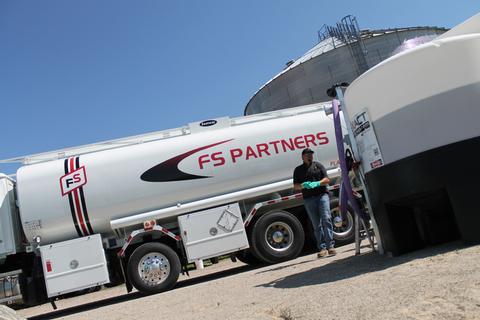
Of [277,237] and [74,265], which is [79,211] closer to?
[74,265]

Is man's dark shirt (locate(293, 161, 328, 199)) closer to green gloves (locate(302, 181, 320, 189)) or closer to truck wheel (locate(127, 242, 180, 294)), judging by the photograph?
green gloves (locate(302, 181, 320, 189))

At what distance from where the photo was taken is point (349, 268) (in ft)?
17.8

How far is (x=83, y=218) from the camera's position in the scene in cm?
883

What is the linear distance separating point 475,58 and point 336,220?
214 inches

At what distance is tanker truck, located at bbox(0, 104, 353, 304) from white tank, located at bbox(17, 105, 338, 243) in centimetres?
2

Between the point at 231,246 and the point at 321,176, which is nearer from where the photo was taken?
the point at 321,176

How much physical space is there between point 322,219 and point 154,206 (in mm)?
3440

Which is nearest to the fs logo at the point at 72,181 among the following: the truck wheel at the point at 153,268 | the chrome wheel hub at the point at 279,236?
the truck wheel at the point at 153,268

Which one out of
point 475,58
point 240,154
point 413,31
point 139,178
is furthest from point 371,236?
point 413,31

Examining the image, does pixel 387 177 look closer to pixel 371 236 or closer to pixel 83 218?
pixel 371 236

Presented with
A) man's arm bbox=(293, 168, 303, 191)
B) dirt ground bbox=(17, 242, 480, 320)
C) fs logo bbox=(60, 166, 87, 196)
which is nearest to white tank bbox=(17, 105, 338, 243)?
fs logo bbox=(60, 166, 87, 196)

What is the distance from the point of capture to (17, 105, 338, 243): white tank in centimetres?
877

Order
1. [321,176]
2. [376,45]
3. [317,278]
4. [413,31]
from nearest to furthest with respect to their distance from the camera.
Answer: [317,278] → [321,176] → [376,45] → [413,31]

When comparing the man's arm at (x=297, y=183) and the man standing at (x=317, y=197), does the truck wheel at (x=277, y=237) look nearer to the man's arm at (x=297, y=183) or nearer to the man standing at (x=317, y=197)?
the man standing at (x=317, y=197)
